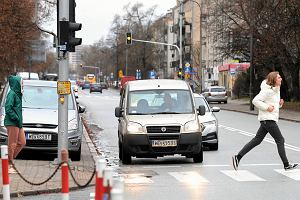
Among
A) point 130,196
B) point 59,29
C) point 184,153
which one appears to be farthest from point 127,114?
point 130,196

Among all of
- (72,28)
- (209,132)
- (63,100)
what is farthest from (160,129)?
(209,132)

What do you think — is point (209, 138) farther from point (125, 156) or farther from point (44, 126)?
point (44, 126)

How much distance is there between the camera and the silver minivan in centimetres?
1502

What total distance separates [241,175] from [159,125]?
2.47m

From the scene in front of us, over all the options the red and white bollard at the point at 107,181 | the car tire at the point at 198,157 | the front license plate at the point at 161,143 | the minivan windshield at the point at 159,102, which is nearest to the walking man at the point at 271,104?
the car tire at the point at 198,157

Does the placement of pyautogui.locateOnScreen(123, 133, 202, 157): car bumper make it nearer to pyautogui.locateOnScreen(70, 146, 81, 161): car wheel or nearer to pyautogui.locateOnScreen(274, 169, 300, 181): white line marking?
pyautogui.locateOnScreen(70, 146, 81, 161): car wheel

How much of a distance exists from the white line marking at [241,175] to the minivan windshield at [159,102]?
8.23 ft

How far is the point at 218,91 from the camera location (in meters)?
62.4

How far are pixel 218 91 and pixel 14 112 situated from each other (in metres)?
50.1

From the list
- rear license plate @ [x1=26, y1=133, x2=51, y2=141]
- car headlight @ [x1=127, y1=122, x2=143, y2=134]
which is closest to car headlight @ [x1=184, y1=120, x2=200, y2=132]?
car headlight @ [x1=127, y1=122, x2=143, y2=134]

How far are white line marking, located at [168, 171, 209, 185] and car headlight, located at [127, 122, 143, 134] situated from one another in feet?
5.60

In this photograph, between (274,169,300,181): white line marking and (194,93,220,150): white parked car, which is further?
(194,93,220,150): white parked car

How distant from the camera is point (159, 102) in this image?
16078mm

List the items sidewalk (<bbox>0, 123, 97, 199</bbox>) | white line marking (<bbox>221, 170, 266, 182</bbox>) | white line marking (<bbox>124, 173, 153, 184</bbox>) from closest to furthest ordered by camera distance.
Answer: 1. sidewalk (<bbox>0, 123, 97, 199</bbox>)
2. white line marking (<bbox>124, 173, 153, 184</bbox>)
3. white line marking (<bbox>221, 170, 266, 182</bbox>)
